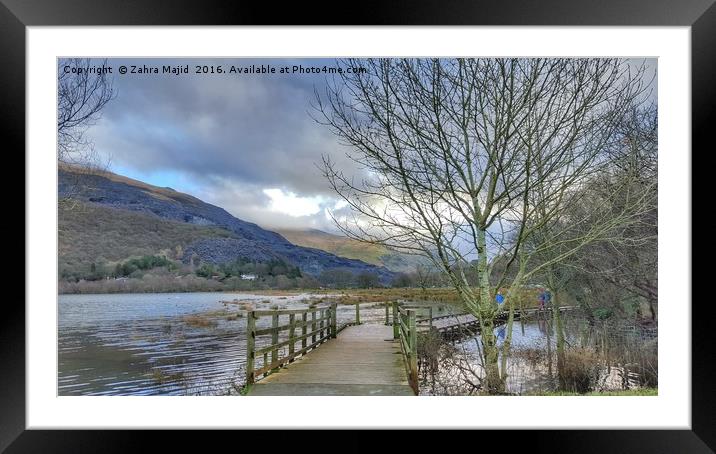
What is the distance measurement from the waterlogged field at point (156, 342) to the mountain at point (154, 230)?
0.54 meters

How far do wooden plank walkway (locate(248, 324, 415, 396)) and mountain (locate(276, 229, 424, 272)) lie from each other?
3.67ft

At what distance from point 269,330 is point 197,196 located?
83.4 inches

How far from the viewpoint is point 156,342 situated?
18.7 ft

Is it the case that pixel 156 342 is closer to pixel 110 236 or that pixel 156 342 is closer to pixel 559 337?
pixel 110 236

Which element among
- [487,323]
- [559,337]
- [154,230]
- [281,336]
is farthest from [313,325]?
[559,337]

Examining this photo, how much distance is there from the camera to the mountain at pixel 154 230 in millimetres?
5102

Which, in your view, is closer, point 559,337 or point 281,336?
point 281,336

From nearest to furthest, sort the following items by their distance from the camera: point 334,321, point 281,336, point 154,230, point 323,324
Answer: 1. point 281,336
2. point 154,230
3. point 323,324
4. point 334,321

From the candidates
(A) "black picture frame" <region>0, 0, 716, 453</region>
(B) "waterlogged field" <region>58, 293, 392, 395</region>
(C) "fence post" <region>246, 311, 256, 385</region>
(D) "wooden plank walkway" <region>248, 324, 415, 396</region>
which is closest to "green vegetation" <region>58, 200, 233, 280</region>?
(B) "waterlogged field" <region>58, 293, 392, 395</region>
